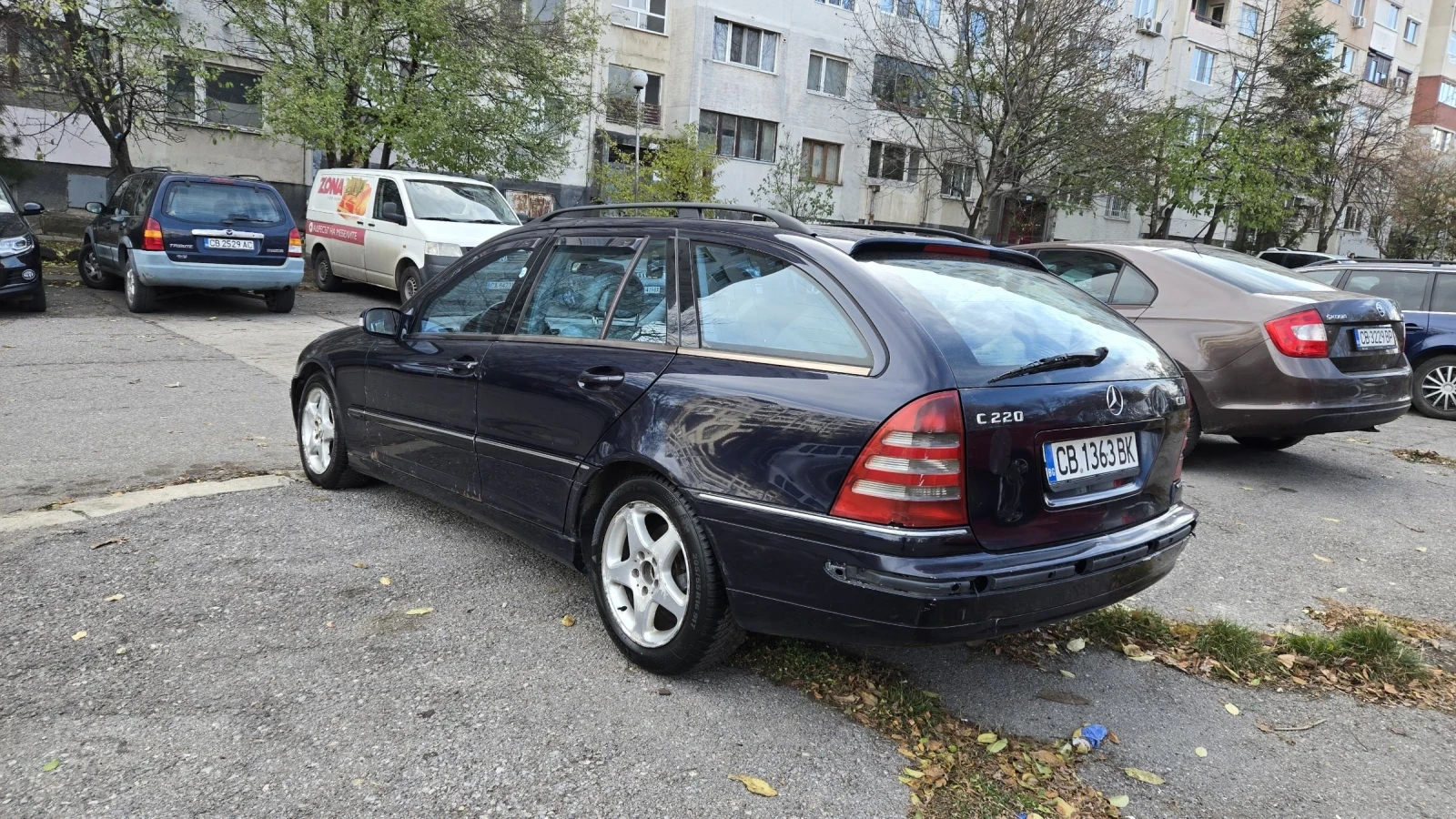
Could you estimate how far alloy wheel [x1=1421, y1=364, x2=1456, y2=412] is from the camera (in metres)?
10.9

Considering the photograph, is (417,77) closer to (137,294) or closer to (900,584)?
(137,294)

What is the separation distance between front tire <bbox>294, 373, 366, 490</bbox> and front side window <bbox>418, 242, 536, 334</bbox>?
3.10ft

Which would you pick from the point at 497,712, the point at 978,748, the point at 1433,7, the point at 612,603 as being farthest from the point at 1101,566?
the point at 1433,7

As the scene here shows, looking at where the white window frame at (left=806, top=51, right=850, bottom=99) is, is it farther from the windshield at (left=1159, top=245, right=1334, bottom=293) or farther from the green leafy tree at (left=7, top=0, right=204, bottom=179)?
the windshield at (left=1159, top=245, right=1334, bottom=293)

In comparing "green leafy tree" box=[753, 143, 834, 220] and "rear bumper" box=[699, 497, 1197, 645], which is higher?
"green leafy tree" box=[753, 143, 834, 220]

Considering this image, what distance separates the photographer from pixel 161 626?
11.9 feet

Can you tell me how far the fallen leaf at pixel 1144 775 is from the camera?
3.03m

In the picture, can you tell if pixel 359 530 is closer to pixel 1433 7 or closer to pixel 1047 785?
pixel 1047 785

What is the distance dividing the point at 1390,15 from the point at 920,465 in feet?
208

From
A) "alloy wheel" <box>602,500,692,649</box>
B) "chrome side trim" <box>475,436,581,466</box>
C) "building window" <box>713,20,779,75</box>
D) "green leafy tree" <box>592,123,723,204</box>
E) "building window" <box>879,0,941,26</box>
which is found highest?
"building window" <box>879,0,941,26</box>

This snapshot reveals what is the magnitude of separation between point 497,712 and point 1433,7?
69583 mm

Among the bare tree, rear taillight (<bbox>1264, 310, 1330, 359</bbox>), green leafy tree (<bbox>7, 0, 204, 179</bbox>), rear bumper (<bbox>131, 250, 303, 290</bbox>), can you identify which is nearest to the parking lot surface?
rear taillight (<bbox>1264, 310, 1330, 359</bbox>)

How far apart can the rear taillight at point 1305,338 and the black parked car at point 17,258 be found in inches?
486

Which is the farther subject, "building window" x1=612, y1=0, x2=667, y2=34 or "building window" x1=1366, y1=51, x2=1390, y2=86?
"building window" x1=1366, y1=51, x2=1390, y2=86
